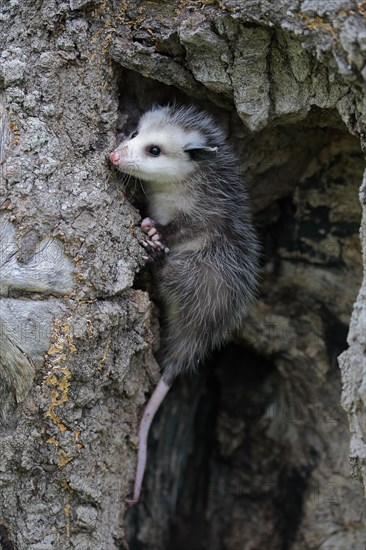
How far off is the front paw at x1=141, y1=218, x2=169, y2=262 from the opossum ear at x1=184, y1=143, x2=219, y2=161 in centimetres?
32

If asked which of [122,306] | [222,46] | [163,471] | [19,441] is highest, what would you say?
[222,46]

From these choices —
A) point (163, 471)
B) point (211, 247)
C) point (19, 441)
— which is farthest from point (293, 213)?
point (19, 441)

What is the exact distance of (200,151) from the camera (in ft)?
9.14

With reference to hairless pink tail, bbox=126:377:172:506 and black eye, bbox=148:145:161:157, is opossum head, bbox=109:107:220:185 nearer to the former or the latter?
black eye, bbox=148:145:161:157

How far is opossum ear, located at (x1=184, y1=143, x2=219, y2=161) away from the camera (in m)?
2.73

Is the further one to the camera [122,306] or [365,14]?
[122,306]

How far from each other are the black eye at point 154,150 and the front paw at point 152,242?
0.84ft

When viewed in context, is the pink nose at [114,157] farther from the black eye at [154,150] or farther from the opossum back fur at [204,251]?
the opossum back fur at [204,251]

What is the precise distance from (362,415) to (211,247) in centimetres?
99

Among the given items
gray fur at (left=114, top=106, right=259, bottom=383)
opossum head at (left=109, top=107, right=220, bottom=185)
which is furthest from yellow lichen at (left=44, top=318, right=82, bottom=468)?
opossum head at (left=109, top=107, right=220, bottom=185)

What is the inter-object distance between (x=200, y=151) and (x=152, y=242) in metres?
0.41

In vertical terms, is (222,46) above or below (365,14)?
above

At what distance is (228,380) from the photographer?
12.1 ft

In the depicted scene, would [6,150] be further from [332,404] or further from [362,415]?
[332,404]
